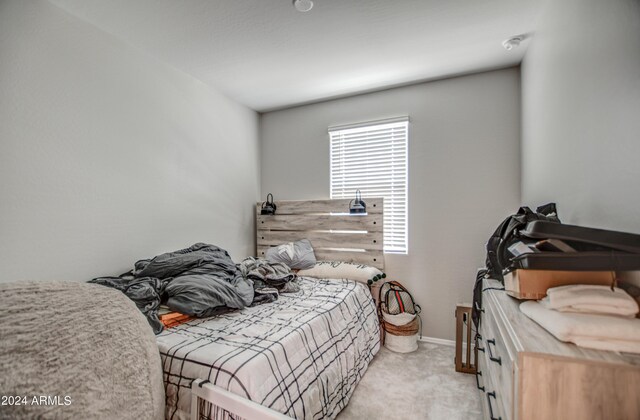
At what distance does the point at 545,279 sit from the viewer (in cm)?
108

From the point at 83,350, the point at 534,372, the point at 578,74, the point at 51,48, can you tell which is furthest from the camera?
the point at 51,48

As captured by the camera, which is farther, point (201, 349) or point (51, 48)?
point (51, 48)

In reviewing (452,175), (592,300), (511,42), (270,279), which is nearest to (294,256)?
(270,279)

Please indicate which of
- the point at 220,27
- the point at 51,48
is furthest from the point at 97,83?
the point at 220,27

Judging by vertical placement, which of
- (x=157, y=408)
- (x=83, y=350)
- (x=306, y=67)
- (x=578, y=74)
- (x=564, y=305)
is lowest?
(x=157, y=408)

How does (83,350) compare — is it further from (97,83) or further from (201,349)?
(97,83)

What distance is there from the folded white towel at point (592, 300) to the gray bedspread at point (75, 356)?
4.80 ft

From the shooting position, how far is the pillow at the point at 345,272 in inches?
108

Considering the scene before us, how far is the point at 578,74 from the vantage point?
134cm

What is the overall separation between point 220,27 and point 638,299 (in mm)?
2501

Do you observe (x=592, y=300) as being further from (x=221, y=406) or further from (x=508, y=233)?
(x=221, y=406)

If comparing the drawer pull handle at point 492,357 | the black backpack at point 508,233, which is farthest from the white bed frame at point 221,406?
the black backpack at point 508,233

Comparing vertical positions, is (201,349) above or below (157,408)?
above

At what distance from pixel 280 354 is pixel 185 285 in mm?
776
